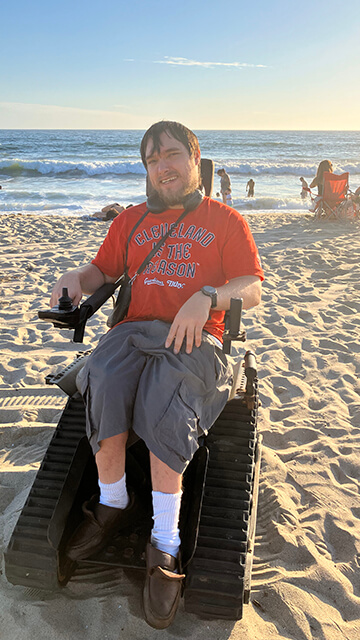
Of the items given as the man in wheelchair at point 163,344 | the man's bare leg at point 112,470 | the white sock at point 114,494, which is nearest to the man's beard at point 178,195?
the man in wheelchair at point 163,344

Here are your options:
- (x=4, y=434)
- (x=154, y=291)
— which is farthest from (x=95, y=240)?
(x=154, y=291)

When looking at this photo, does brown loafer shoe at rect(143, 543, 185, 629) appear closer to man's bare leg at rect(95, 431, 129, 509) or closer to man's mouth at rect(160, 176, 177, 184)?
man's bare leg at rect(95, 431, 129, 509)

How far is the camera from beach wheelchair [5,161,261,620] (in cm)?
174

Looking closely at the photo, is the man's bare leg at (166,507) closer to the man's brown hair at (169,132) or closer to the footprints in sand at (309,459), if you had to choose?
the footprints in sand at (309,459)

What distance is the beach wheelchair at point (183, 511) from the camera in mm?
1735

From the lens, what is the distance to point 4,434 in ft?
10.0

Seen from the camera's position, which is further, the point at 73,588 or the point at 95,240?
the point at 95,240

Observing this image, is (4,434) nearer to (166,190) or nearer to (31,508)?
(31,508)

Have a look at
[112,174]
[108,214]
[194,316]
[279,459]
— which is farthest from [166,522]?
[112,174]

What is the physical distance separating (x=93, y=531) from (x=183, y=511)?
0.38 metres

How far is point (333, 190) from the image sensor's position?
1112 cm

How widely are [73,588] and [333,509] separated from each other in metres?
1.39

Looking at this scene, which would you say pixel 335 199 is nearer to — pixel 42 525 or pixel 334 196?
pixel 334 196

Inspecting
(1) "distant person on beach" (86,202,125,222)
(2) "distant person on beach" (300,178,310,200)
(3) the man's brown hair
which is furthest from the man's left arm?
(2) "distant person on beach" (300,178,310,200)
